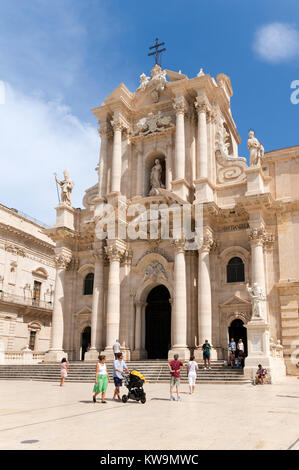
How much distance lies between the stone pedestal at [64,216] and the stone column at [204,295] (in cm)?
1067

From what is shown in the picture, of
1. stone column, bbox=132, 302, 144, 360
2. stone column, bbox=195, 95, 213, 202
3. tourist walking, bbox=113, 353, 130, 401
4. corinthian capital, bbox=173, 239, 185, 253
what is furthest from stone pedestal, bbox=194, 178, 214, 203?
tourist walking, bbox=113, 353, 130, 401

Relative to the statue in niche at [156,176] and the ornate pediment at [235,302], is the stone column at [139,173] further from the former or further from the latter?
the ornate pediment at [235,302]

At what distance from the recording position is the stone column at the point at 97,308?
27.8m

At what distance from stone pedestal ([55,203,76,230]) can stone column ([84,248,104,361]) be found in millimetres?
3673

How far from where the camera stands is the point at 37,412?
1092 cm

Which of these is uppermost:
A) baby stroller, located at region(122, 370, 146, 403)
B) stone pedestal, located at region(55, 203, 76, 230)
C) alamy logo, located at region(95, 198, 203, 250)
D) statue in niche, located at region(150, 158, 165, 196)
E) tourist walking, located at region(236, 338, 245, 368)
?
statue in niche, located at region(150, 158, 165, 196)

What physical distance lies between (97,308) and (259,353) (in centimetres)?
1153

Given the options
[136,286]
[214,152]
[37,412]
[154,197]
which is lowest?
[37,412]

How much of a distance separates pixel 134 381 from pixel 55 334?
17.6 metres

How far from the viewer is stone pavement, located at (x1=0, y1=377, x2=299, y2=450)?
722 centimetres

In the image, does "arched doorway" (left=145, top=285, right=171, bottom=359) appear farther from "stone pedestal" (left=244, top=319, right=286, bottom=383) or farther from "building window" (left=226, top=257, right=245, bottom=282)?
"stone pedestal" (left=244, top=319, right=286, bottom=383)

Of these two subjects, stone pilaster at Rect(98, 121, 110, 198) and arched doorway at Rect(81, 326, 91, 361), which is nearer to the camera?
arched doorway at Rect(81, 326, 91, 361)
